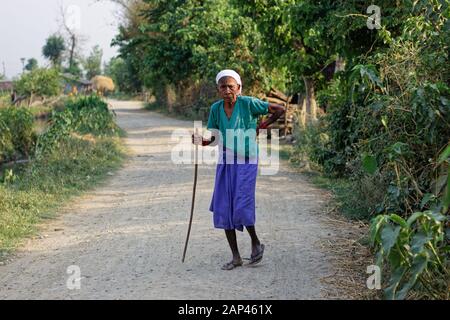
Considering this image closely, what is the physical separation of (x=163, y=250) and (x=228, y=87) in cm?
183

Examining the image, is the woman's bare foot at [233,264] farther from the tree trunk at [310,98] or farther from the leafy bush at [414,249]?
the tree trunk at [310,98]

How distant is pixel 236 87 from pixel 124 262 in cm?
190

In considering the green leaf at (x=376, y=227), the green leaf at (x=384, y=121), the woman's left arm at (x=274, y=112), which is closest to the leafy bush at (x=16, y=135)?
the woman's left arm at (x=274, y=112)

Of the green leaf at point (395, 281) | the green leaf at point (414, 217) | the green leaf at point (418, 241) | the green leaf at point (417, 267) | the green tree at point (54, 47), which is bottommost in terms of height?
the green leaf at point (395, 281)

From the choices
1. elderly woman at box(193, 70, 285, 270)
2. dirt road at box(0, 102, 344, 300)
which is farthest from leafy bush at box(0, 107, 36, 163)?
elderly woman at box(193, 70, 285, 270)

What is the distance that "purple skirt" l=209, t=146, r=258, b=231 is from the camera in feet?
18.1

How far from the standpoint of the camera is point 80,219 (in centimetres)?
802

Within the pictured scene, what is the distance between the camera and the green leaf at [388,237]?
12.6ft

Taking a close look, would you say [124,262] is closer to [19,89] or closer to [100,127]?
[100,127]

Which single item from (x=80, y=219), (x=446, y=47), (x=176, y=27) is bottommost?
(x=80, y=219)

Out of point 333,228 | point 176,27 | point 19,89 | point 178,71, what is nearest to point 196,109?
point 178,71

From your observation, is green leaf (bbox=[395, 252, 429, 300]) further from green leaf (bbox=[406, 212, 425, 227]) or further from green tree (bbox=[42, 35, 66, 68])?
green tree (bbox=[42, 35, 66, 68])

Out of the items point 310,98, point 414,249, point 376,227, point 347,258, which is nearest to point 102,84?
point 310,98

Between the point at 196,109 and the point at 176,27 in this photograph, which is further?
the point at 196,109
